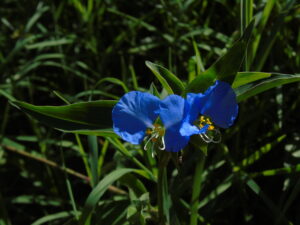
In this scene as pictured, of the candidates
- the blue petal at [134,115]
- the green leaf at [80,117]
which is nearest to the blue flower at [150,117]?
the blue petal at [134,115]

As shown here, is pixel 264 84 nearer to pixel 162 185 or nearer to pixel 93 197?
pixel 162 185

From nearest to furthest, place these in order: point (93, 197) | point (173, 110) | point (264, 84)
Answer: point (173, 110) < point (264, 84) < point (93, 197)

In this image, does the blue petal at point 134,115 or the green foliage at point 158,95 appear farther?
the green foliage at point 158,95

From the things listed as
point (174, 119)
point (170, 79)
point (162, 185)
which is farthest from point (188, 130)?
point (162, 185)

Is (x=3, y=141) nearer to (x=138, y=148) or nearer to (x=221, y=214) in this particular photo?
(x=138, y=148)

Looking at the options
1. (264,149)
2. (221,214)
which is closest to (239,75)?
(264,149)

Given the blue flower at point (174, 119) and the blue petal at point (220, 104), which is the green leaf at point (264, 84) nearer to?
the blue petal at point (220, 104)
